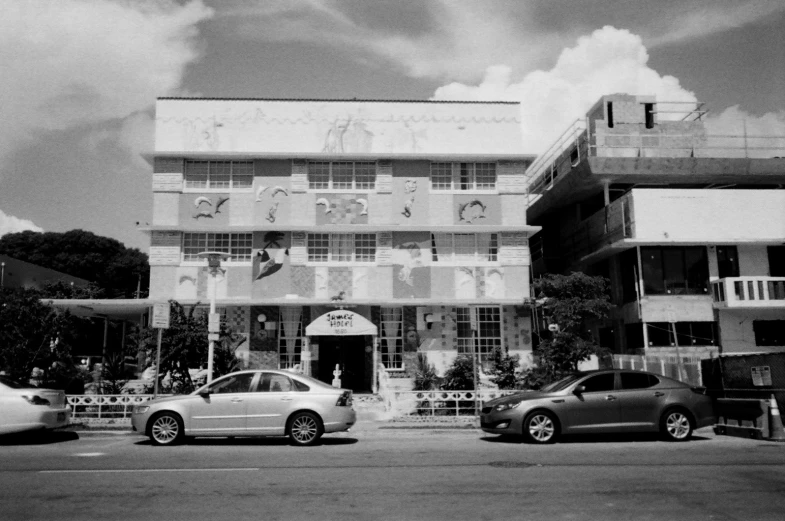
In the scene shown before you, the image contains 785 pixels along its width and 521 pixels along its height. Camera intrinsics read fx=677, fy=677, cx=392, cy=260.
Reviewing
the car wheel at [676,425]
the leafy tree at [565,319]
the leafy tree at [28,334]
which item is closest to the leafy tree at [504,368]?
the leafy tree at [565,319]

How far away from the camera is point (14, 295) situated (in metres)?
20.0

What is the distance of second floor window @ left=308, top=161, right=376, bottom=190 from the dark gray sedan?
15119 mm

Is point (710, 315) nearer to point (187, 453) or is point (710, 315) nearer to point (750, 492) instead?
point (750, 492)

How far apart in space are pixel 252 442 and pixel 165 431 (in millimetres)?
1828

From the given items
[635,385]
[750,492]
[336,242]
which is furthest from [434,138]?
[750,492]

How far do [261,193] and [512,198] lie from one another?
10248 mm

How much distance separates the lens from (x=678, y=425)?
1427 cm

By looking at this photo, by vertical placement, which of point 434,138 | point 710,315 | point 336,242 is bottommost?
point 710,315

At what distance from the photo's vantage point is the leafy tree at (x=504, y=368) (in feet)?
76.1

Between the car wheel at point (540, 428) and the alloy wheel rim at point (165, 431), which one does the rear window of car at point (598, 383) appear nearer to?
the car wheel at point (540, 428)

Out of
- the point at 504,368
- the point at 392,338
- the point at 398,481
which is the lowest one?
the point at 398,481

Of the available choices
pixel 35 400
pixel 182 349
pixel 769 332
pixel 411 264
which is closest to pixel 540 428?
pixel 35 400

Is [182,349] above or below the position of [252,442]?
above

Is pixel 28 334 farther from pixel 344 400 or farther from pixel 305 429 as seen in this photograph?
pixel 344 400
